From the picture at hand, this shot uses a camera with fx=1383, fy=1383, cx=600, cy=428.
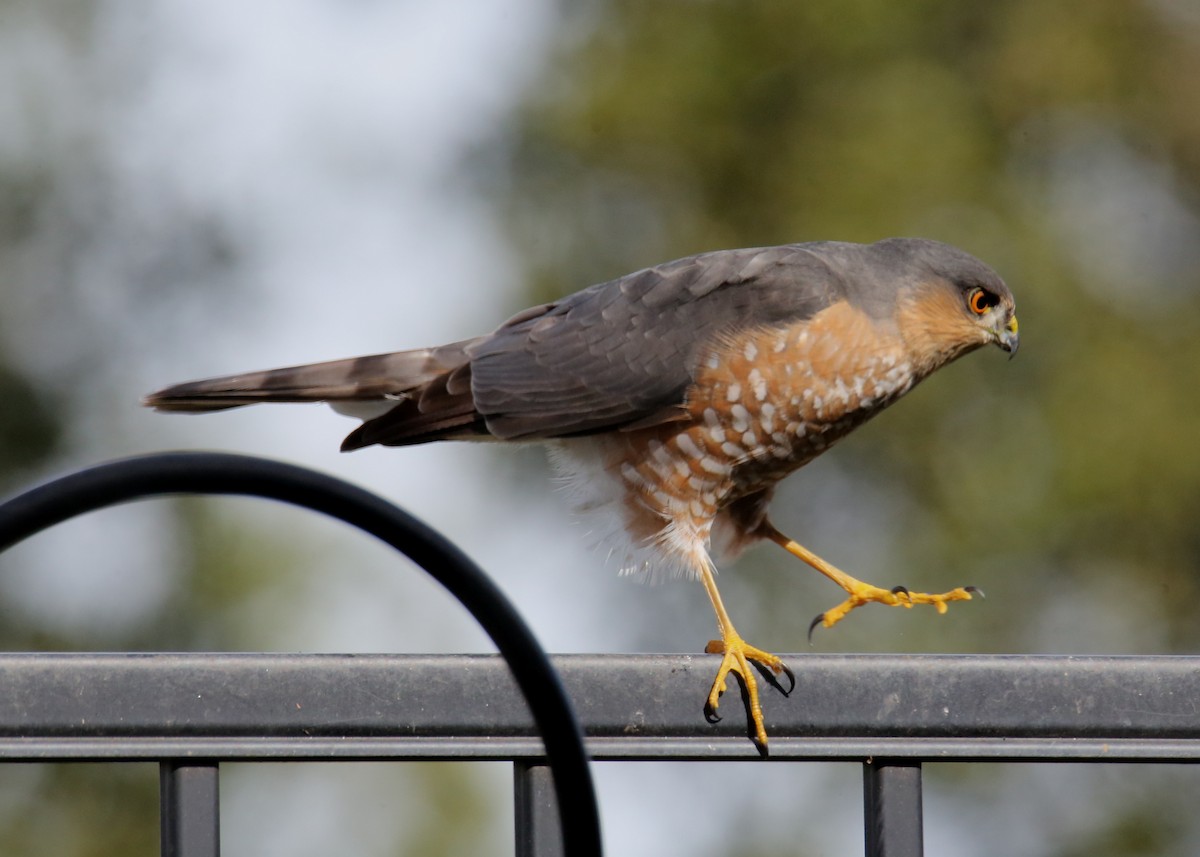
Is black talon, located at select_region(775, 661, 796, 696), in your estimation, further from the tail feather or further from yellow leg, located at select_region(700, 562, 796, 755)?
the tail feather

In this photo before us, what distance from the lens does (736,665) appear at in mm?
2256

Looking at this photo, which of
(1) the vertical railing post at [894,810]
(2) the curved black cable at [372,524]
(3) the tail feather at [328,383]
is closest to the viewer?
(2) the curved black cable at [372,524]

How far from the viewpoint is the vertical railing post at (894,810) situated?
1684mm

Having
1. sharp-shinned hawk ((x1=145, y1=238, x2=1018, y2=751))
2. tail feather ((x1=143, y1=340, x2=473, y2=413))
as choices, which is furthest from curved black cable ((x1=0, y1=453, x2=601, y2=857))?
tail feather ((x1=143, y1=340, x2=473, y2=413))

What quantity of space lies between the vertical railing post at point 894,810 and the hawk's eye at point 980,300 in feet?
6.82

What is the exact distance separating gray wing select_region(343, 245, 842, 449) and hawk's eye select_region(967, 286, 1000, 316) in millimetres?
371

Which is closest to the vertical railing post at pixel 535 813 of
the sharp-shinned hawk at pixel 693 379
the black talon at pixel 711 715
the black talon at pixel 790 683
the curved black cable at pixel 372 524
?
the black talon at pixel 711 715

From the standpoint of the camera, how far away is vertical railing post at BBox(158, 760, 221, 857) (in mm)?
1578

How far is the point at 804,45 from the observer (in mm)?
12258

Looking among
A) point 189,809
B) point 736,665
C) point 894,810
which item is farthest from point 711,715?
point 189,809

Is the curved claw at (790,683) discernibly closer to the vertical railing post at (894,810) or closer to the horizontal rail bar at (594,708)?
the horizontal rail bar at (594,708)

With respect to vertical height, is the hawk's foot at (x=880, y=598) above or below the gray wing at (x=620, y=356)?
below

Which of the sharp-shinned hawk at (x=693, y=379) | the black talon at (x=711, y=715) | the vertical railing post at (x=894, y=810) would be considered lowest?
the vertical railing post at (x=894, y=810)

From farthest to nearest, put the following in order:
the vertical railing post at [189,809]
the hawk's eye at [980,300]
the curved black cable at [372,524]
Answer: the hawk's eye at [980,300] < the vertical railing post at [189,809] < the curved black cable at [372,524]
